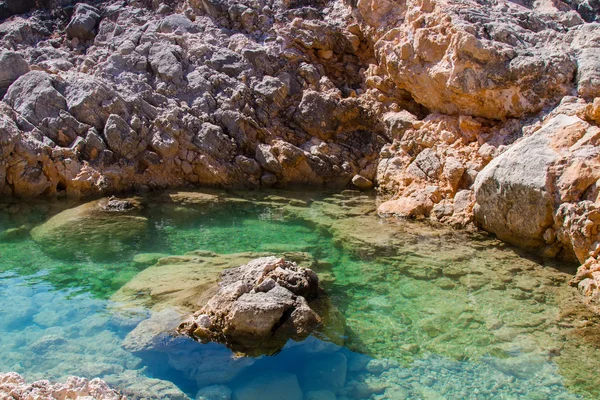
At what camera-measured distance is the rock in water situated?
5.48m

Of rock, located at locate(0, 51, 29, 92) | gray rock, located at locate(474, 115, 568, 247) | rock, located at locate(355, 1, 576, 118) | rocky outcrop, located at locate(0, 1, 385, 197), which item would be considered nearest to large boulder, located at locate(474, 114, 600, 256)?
gray rock, located at locate(474, 115, 568, 247)

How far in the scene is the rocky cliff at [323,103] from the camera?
27.2ft

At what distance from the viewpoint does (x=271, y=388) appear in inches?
189

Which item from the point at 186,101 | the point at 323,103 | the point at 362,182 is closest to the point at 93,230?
the point at 186,101

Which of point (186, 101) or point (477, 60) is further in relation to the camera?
point (186, 101)

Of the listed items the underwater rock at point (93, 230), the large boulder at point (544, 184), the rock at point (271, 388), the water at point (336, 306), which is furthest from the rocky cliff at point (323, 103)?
the rock at point (271, 388)

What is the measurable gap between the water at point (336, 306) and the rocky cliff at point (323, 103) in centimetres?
131

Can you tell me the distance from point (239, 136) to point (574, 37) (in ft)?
25.5

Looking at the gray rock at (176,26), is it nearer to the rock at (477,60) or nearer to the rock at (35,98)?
the rock at (35,98)

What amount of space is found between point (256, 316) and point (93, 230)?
5.28 metres

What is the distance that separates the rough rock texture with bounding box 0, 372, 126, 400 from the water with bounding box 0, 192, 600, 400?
0.88m

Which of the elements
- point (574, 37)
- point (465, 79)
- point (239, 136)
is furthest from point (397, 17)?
point (239, 136)

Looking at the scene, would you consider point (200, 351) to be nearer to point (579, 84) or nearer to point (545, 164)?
point (545, 164)

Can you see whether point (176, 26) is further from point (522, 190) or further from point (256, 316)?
point (256, 316)
